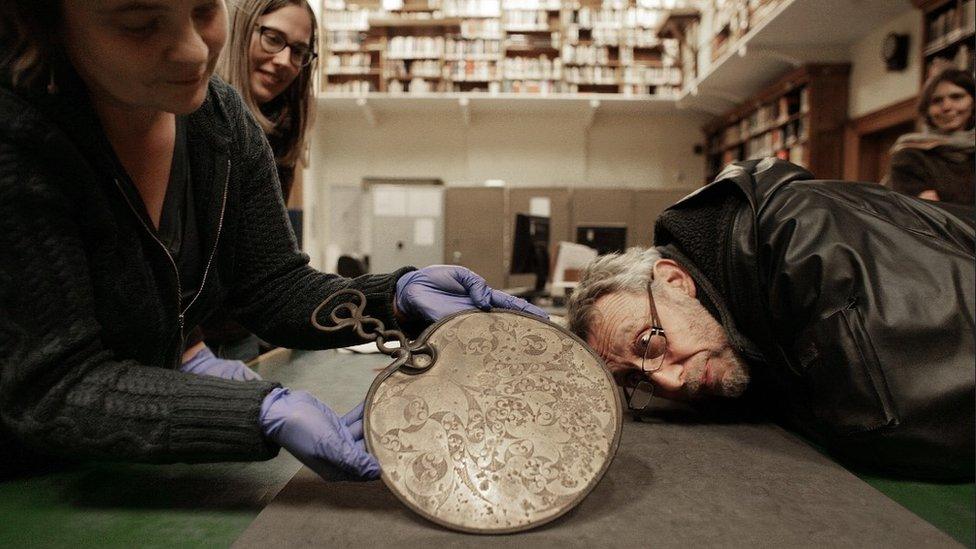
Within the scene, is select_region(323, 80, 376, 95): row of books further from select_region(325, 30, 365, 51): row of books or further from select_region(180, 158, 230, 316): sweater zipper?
select_region(180, 158, 230, 316): sweater zipper

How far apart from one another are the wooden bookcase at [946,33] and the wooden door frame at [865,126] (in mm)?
402

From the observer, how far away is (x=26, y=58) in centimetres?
76

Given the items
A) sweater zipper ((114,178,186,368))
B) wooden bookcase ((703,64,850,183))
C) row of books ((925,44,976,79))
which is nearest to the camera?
sweater zipper ((114,178,186,368))

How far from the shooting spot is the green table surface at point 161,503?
2.74 feet

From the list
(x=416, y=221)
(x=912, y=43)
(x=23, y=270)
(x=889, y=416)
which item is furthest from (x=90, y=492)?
Answer: (x=416, y=221)

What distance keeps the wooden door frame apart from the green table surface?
4366 mm

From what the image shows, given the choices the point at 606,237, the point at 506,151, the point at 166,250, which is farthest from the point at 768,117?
the point at 166,250

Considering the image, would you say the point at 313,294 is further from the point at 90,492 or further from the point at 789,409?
the point at 789,409

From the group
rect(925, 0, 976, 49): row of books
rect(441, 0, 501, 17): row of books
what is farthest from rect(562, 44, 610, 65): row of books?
rect(925, 0, 976, 49): row of books

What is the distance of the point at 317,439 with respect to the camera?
85 centimetres

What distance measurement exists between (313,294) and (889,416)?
1033 mm

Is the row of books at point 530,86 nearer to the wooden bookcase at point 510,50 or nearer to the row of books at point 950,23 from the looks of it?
the wooden bookcase at point 510,50

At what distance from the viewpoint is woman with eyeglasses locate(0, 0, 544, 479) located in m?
0.77

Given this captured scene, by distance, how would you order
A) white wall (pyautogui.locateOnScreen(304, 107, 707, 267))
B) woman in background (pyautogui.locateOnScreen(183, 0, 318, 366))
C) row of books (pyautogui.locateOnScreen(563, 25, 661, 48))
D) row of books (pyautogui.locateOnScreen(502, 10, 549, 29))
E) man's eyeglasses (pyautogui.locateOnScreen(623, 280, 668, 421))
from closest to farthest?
man's eyeglasses (pyautogui.locateOnScreen(623, 280, 668, 421))
woman in background (pyautogui.locateOnScreen(183, 0, 318, 366))
row of books (pyautogui.locateOnScreen(563, 25, 661, 48))
row of books (pyautogui.locateOnScreen(502, 10, 549, 29))
white wall (pyautogui.locateOnScreen(304, 107, 707, 267))
